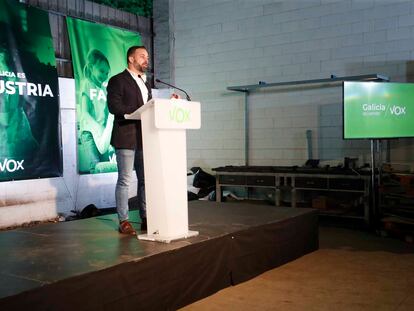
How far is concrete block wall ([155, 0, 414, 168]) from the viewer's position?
5.66 meters

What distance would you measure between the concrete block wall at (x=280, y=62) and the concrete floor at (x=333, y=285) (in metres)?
2.11

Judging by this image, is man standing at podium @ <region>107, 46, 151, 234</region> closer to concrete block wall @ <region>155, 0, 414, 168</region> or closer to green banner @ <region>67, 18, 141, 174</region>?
green banner @ <region>67, 18, 141, 174</region>

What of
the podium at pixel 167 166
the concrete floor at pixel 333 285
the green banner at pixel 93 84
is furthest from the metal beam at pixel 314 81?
the podium at pixel 167 166

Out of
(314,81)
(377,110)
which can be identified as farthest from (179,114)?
(314,81)

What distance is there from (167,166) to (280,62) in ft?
13.3

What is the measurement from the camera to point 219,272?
2982mm

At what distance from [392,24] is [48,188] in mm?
4603

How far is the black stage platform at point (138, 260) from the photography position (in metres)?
2.10

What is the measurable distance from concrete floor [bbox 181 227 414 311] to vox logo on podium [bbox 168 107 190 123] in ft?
3.64

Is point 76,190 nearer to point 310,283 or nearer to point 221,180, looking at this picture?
point 221,180

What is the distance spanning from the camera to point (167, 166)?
2.80m

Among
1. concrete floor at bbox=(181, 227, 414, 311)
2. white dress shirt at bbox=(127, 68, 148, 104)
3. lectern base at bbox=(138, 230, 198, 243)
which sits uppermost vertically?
white dress shirt at bbox=(127, 68, 148, 104)

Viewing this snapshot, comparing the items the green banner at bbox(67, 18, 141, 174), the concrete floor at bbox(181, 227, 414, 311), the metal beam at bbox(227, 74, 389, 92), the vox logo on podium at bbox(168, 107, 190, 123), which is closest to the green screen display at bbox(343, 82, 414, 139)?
the metal beam at bbox(227, 74, 389, 92)

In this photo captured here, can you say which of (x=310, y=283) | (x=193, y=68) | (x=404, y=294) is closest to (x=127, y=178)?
(x=310, y=283)
